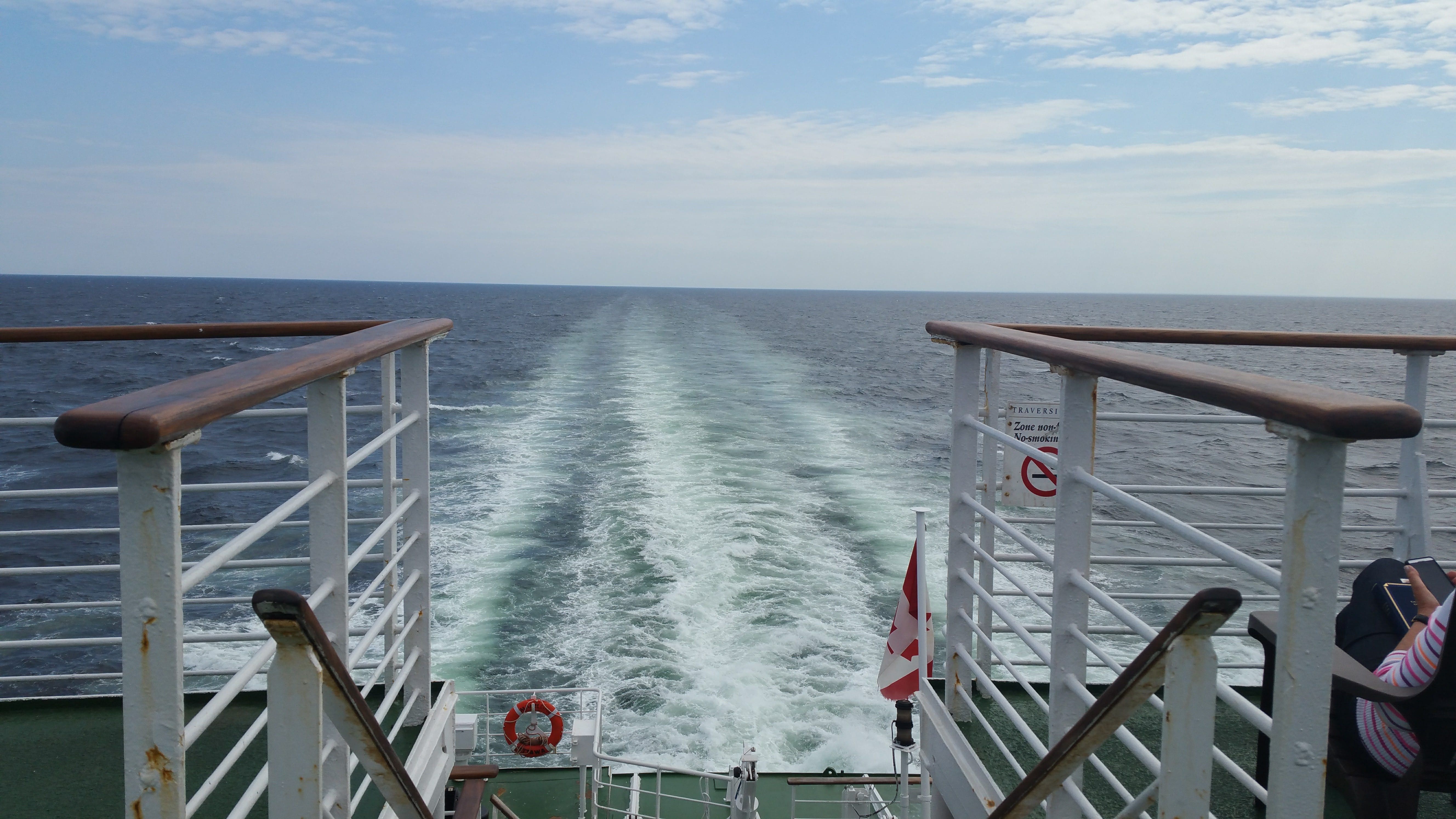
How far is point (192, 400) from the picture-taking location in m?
1.03

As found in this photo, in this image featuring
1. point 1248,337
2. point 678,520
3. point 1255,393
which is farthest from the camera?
point 678,520

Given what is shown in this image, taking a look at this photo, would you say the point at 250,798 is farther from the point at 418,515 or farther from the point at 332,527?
the point at 418,515

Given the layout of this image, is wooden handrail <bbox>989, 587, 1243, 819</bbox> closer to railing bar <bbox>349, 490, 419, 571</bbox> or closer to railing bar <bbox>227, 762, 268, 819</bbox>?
railing bar <bbox>227, 762, 268, 819</bbox>

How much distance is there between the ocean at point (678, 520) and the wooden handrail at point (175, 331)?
145 inches

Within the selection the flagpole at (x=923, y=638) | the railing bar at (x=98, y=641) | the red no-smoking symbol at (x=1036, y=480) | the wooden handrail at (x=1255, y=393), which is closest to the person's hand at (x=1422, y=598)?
the wooden handrail at (x=1255, y=393)

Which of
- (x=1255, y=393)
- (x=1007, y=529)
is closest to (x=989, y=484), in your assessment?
(x=1007, y=529)

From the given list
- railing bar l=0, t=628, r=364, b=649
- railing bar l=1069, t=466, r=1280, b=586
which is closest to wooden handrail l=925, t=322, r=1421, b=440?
railing bar l=1069, t=466, r=1280, b=586

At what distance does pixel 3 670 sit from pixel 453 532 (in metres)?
4.77

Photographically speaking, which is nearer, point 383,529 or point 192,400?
point 192,400

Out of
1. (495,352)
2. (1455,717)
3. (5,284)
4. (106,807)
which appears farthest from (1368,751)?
(5,284)

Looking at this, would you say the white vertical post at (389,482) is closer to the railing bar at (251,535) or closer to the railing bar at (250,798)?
the railing bar at (251,535)

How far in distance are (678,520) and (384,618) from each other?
999cm

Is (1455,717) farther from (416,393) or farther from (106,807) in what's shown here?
(106,807)

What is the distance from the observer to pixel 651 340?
3938 cm
